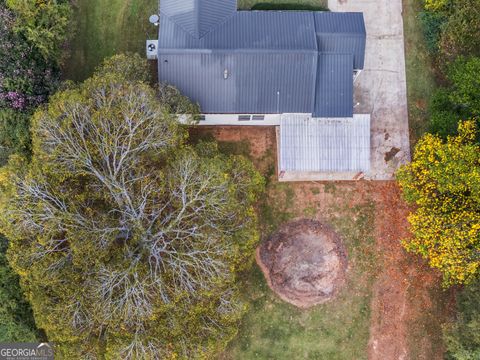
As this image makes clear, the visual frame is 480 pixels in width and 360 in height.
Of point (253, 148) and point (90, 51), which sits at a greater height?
point (90, 51)

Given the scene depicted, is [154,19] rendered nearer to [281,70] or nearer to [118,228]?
[281,70]

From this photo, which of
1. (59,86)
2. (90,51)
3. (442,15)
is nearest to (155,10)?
(90,51)

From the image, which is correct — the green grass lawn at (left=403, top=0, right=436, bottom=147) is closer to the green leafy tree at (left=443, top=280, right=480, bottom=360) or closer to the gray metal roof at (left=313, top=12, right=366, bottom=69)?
the gray metal roof at (left=313, top=12, right=366, bottom=69)

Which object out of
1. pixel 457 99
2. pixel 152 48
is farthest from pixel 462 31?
pixel 152 48

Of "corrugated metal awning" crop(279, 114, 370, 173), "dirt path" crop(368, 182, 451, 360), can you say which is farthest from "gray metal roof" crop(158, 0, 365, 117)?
"dirt path" crop(368, 182, 451, 360)

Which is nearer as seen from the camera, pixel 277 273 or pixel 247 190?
pixel 247 190

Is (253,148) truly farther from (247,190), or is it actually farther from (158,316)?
(158,316)
